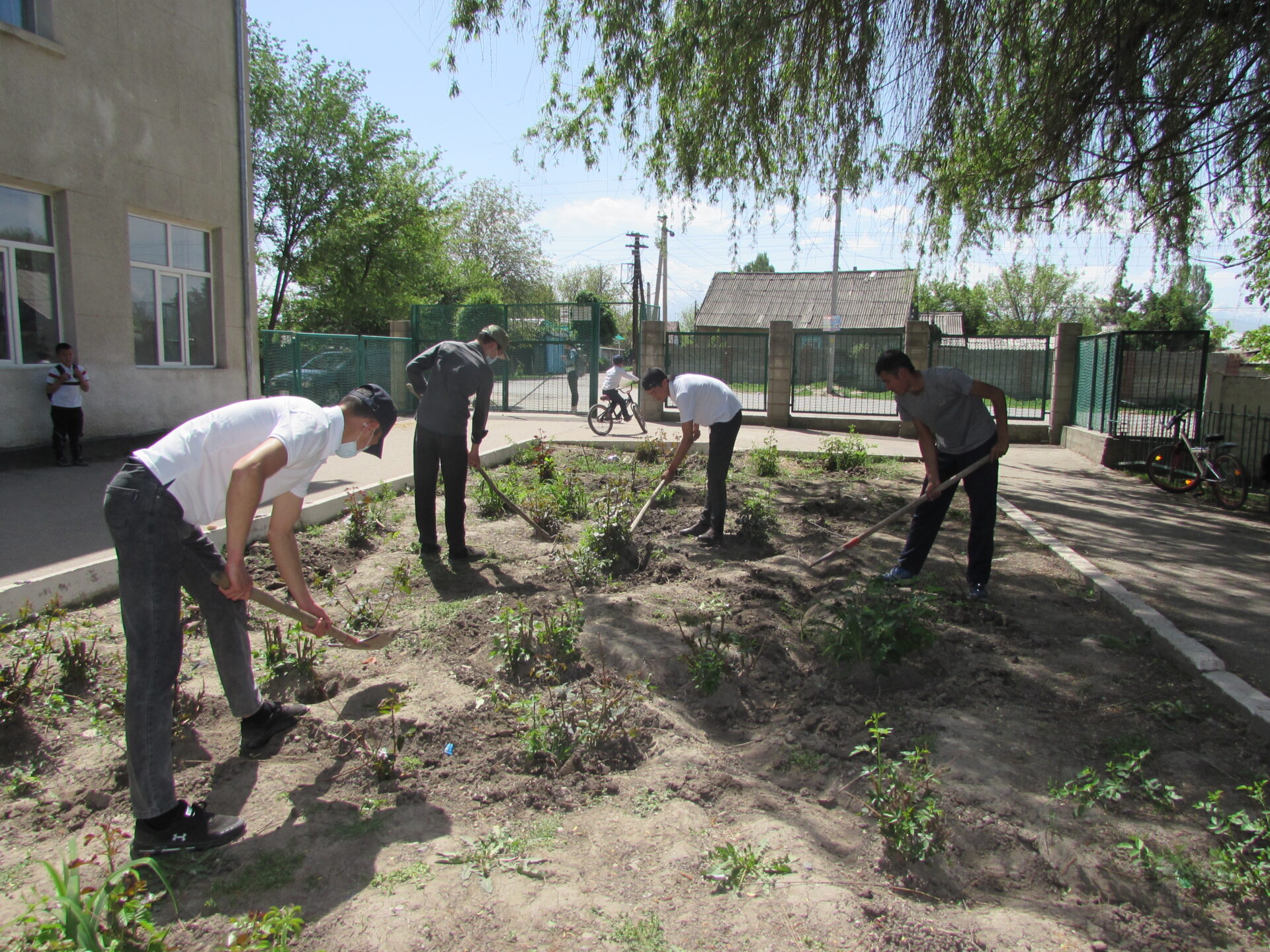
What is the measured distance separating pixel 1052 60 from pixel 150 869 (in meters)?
8.51

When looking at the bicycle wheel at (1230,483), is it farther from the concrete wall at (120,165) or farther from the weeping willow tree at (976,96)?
the concrete wall at (120,165)

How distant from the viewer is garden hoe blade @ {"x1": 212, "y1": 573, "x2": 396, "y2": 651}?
2.92m

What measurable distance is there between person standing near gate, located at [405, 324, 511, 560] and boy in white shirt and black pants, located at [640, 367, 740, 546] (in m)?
1.26

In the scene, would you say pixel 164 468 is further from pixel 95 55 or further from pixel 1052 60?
pixel 95 55

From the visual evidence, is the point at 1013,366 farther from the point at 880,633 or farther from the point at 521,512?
the point at 880,633

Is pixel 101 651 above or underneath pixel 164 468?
underneath

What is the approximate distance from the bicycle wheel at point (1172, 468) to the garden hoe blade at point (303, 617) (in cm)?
981

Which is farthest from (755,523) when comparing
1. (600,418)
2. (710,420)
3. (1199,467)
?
(600,418)

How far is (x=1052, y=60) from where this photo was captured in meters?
7.15

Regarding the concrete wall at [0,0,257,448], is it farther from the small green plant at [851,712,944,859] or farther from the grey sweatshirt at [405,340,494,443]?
the small green plant at [851,712,944,859]

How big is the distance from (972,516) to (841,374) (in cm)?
1307

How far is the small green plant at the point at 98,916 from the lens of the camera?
1898 mm

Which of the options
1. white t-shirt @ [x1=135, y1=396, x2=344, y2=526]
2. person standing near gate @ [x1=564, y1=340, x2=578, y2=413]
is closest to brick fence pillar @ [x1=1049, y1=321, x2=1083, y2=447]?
person standing near gate @ [x1=564, y1=340, x2=578, y2=413]

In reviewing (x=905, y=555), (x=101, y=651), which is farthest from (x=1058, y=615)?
(x=101, y=651)
